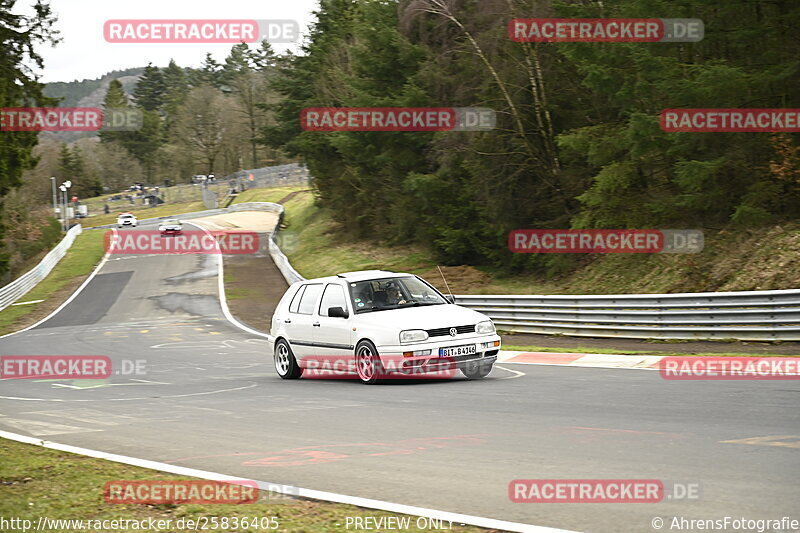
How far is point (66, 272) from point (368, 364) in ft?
153

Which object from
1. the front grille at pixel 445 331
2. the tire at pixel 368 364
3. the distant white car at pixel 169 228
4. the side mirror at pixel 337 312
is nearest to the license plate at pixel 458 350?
the front grille at pixel 445 331

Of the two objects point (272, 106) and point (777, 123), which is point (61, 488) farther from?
point (272, 106)

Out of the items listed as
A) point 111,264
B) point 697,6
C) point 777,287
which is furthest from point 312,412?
point 111,264

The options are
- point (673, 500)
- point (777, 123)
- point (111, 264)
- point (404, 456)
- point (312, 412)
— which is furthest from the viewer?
point (111, 264)

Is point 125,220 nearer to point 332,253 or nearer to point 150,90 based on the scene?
point 332,253

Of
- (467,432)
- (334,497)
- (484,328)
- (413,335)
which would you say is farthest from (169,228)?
(334,497)

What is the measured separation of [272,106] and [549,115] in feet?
128

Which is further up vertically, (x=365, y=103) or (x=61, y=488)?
(x=365, y=103)

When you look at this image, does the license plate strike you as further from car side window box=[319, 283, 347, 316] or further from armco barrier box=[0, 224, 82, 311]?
armco barrier box=[0, 224, 82, 311]

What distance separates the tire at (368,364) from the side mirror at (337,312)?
0.55 metres

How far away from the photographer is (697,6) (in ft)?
76.0

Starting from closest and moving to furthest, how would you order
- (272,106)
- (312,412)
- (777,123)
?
(312,412), (777,123), (272,106)

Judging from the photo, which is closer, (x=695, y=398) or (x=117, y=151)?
(x=695, y=398)

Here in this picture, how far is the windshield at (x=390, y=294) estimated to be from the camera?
13469 millimetres
